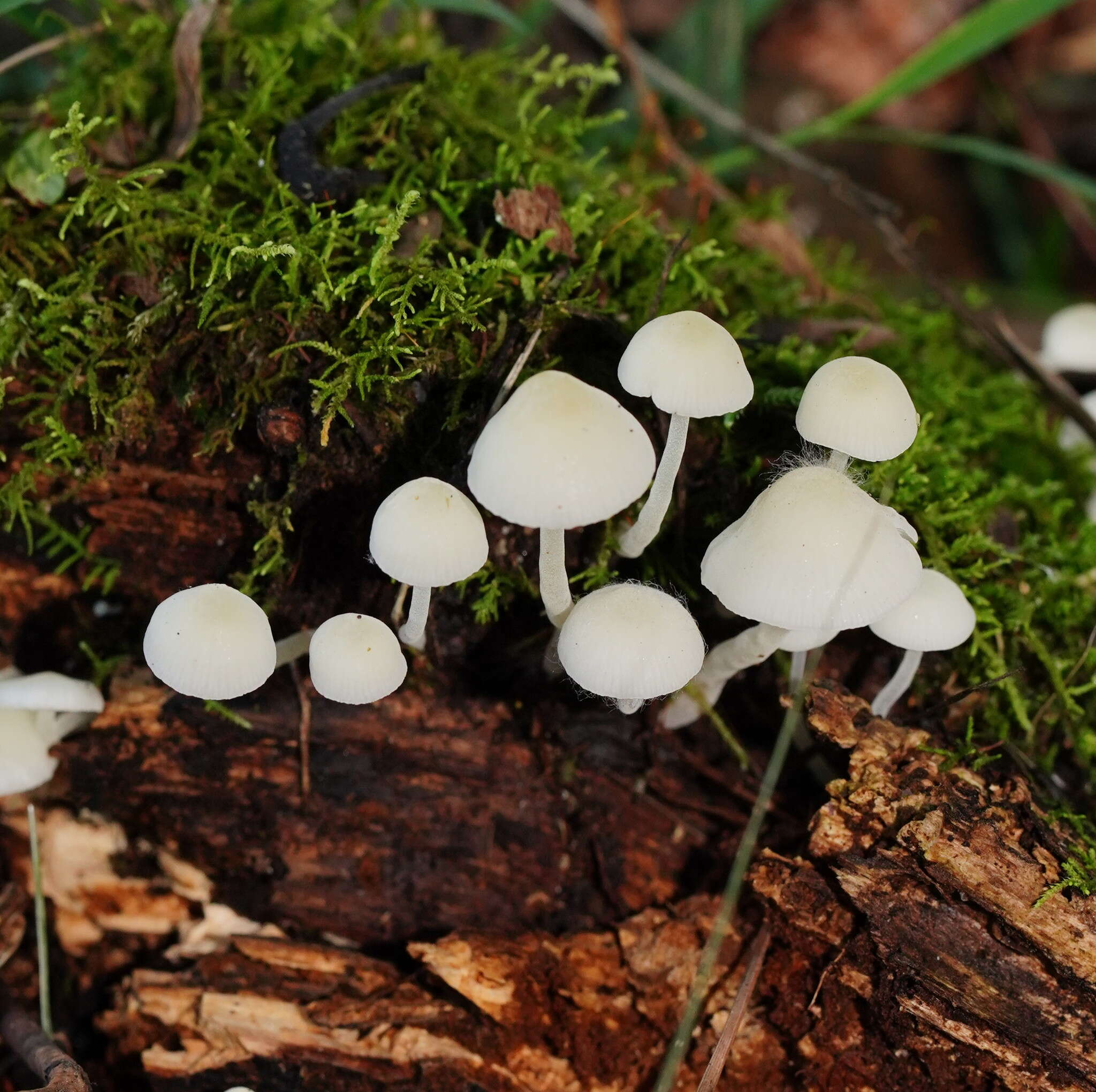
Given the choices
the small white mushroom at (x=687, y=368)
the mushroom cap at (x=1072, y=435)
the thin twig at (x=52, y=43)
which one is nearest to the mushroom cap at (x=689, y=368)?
the small white mushroom at (x=687, y=368)

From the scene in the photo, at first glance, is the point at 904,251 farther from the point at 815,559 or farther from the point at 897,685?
the point at 815,559

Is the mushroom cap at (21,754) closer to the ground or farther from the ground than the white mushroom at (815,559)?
closer to the ground

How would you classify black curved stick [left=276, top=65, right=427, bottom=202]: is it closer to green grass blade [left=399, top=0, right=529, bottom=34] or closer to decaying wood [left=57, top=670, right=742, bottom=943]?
green grass blade [left=399, top=0, right=529, bottom=34]

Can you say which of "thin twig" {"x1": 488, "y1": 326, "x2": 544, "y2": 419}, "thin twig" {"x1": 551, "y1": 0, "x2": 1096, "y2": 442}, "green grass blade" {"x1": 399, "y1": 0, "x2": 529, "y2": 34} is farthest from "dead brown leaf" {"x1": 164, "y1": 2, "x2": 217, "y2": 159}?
"thin twig" {"x1": 551, "y1": 0, "x2": 1096, "y2": 442}

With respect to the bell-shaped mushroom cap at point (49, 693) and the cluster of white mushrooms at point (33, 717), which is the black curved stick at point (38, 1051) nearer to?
the cluster of white mushrooms at point (33, 717)

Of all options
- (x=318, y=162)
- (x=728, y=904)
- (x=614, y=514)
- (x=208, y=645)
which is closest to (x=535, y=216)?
(x=318, y=162)

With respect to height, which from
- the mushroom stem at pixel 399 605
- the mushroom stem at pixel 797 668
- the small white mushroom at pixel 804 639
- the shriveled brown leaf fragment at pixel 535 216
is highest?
the shriveled brown leaf fragment at pixel 535 216

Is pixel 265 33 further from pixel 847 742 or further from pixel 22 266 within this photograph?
pixel 847 742
